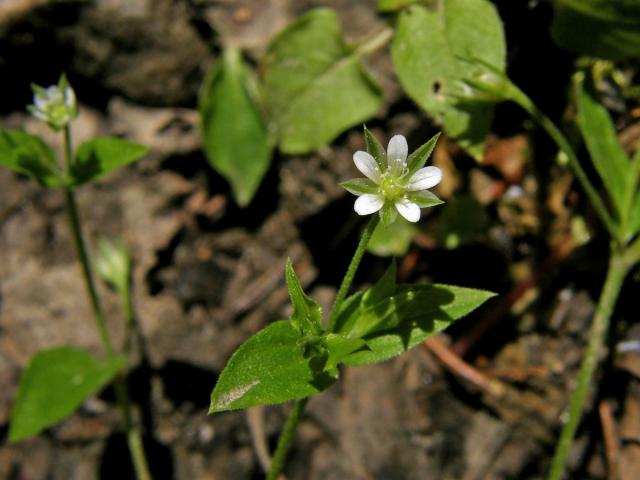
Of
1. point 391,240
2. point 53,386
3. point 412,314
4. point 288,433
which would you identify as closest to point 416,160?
point 412,314

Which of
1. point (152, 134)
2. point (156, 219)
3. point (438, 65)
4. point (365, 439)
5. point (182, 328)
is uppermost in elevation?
point (438, 65)

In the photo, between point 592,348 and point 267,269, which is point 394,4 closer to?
point 267,269

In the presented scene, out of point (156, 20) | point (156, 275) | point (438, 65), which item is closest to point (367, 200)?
point (438, 65)

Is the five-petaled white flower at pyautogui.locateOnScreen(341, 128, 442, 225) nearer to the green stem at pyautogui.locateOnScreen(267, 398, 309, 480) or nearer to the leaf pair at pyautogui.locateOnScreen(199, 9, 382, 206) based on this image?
the green stem at pyautogui.locateOnScreen(267, 398, 309, 480)

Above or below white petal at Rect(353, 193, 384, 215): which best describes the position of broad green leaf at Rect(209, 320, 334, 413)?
below

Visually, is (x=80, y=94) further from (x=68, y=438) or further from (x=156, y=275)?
(x=68, y=438)

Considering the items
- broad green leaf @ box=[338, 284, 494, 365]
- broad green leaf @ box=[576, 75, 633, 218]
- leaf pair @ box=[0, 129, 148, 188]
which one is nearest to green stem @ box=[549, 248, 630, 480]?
broad green leaf @ box=[576, 75, 633, 218]

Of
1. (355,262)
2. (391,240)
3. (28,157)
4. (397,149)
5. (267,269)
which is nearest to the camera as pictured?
(355,262)
